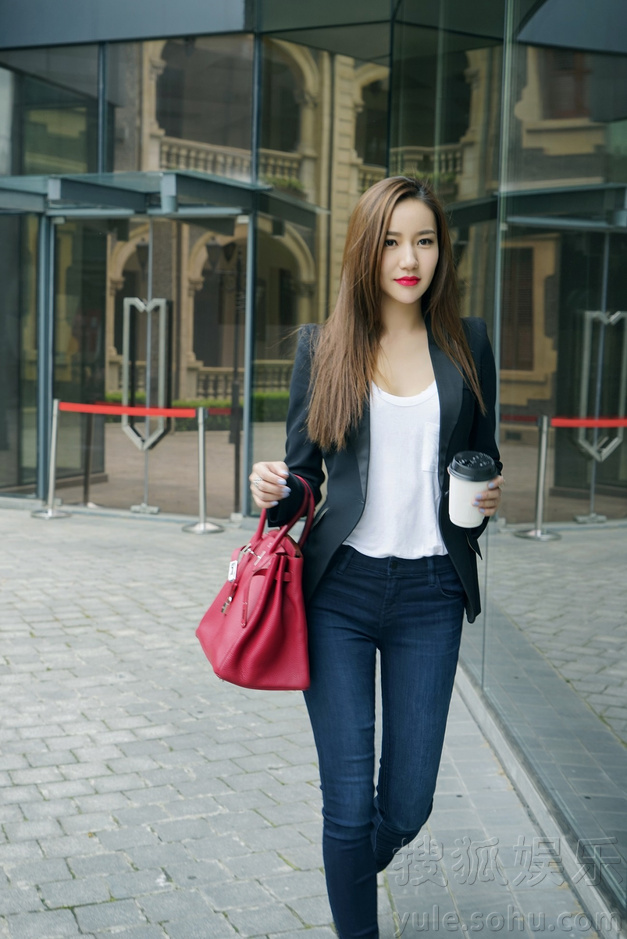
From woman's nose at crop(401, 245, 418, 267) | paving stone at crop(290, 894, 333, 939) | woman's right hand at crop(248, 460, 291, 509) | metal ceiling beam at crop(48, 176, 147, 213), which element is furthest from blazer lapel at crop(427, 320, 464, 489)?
metal ceiling beam at crop(48, 176, 147, 213)

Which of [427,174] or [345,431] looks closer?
[345,431]

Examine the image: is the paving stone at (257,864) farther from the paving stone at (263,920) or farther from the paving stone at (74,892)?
the paving stone at (74,892)

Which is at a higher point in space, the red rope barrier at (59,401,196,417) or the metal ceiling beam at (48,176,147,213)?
the metal ceiling beam at (48,176,147,213)

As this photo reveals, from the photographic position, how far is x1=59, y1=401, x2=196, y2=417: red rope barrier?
10.2 meters

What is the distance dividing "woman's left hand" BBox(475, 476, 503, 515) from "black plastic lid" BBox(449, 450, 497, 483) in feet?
0.08

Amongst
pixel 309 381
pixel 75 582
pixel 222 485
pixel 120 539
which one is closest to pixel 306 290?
pixel 222 485

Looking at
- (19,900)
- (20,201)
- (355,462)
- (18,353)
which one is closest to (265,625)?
(355,462)

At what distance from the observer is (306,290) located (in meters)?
9.98

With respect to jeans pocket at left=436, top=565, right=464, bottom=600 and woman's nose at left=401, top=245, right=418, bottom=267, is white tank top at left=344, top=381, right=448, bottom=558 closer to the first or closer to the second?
jeans pocket at left=436, top=565, right=464, bottom=600

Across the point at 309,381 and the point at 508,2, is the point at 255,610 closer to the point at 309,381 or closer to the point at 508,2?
the point at 309,381

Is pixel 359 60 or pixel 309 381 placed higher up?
pixel 359 60

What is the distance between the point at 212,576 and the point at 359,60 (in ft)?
16.6

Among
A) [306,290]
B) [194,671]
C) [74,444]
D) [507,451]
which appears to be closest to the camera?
[507,451]

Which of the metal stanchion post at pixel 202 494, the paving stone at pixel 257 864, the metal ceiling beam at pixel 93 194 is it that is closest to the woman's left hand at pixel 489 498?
the paving stone at pixel 257 864
